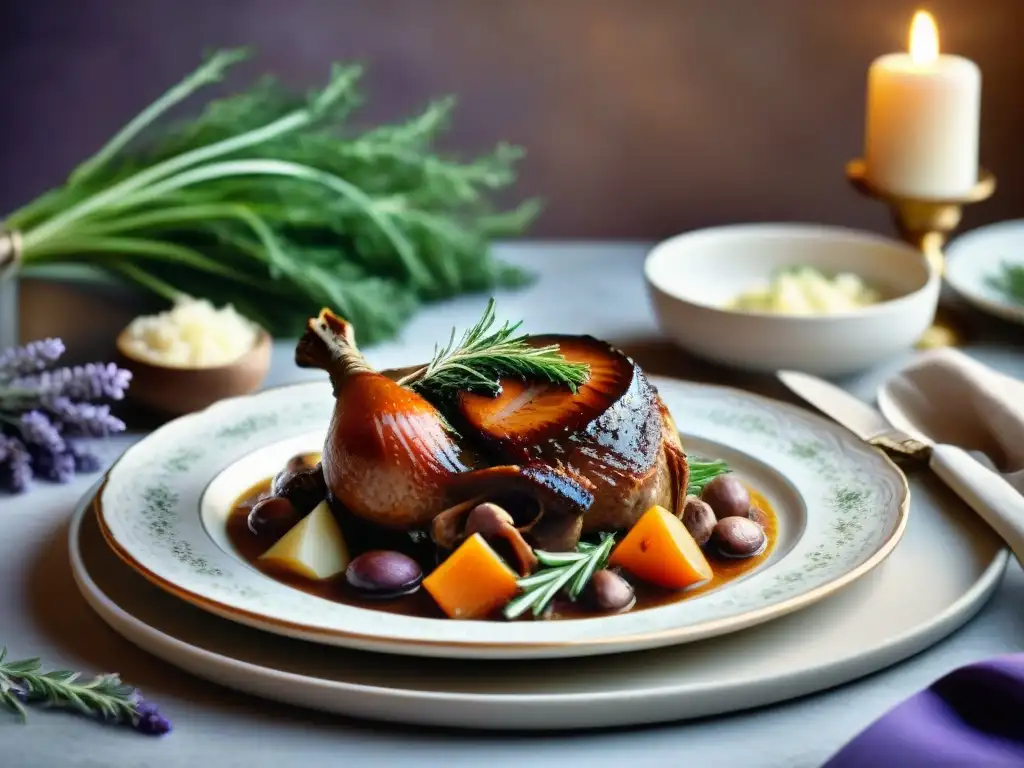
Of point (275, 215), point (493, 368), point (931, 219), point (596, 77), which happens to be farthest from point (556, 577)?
point (596, 77)

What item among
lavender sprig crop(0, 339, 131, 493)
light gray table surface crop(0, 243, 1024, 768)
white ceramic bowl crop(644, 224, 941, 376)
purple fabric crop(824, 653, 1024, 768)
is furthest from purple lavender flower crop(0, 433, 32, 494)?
purple fabric crop(824, 653, 1024, 768)

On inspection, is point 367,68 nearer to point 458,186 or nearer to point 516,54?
point 516,54

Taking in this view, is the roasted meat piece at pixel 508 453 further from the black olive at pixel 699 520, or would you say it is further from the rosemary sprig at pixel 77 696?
the rosemary sprig at pixel 77 696

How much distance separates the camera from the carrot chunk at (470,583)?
4.45ft

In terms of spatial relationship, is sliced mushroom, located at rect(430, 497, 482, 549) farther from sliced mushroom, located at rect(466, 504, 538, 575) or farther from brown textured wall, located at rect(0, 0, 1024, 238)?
brown textured wall, located at rect(0, 0, 1024, 238)

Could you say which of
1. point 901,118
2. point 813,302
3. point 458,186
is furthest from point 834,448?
point 458,186

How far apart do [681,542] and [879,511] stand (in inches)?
10.8

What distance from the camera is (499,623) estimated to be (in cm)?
131

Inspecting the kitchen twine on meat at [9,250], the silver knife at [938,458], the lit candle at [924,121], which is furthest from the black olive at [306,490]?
the lit candle at [924,121]

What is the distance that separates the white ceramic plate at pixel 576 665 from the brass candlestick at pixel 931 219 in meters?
1.09

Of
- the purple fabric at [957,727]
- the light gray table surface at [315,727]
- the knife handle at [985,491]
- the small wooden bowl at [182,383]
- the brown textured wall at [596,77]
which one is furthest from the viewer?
the brown textured wall at [596,77]

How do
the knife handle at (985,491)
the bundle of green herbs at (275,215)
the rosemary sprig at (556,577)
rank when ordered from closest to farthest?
the rosemary sprig at (556,577) < the knife handle at (985,491) < the bundle of green herbs at (275,215)

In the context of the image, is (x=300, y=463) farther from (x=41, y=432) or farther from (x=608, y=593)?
(x=608, y=593)

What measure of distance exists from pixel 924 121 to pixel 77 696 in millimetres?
1827
